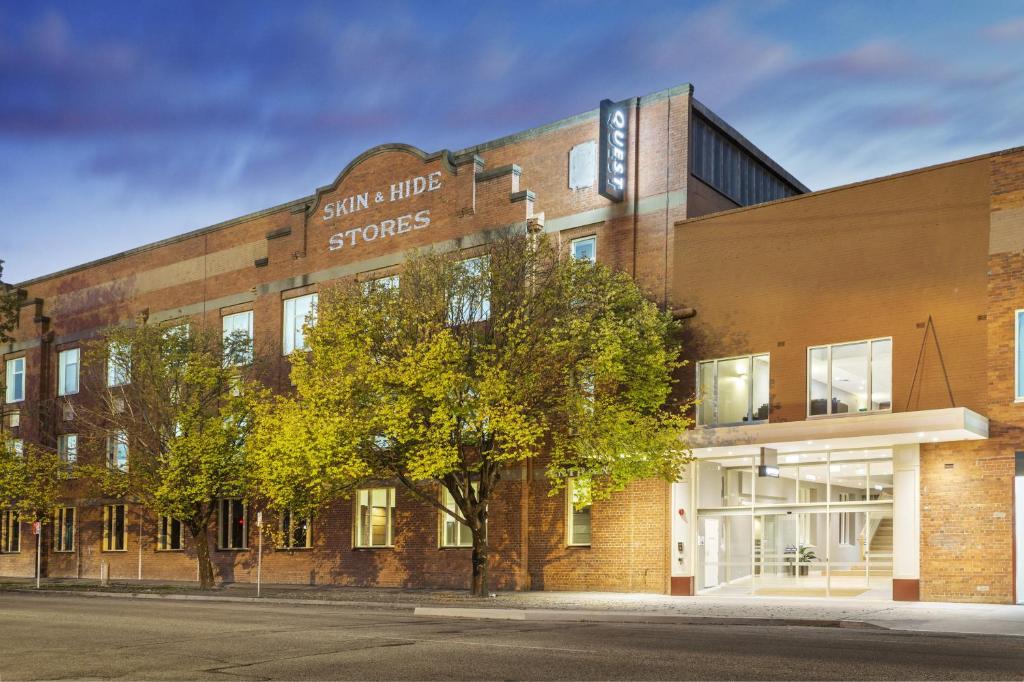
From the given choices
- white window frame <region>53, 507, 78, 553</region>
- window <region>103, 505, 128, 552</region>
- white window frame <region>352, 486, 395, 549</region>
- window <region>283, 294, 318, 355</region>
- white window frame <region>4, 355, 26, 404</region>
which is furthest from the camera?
white window frame <region>4, 355, 26, 404</region>

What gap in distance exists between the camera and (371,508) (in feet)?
124

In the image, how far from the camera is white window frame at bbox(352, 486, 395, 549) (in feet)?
121

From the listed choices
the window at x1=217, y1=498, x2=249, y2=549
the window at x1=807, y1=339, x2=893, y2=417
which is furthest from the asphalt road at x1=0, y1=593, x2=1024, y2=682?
the window at x1=217, y1=498, x2=249, y2=549

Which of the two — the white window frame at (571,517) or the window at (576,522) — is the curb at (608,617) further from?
the window at (576,522)

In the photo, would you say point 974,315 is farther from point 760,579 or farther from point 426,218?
point 426,218

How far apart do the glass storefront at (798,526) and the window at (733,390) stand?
1201 millimetres

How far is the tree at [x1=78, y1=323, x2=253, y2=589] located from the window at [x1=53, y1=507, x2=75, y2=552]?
13456 millimetres

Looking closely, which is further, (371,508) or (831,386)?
(371,508)

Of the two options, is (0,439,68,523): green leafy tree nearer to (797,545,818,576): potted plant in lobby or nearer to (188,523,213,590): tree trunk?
(188,523,213,590): tree trunk

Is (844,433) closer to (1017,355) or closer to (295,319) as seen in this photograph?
(1017,355)

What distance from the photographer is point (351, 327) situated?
2708 cm

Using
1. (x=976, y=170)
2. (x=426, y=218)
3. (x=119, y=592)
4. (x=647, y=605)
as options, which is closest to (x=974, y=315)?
(x=976, y=170)

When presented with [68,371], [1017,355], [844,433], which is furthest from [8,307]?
[1017,355]

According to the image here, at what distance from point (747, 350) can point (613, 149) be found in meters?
7.24
